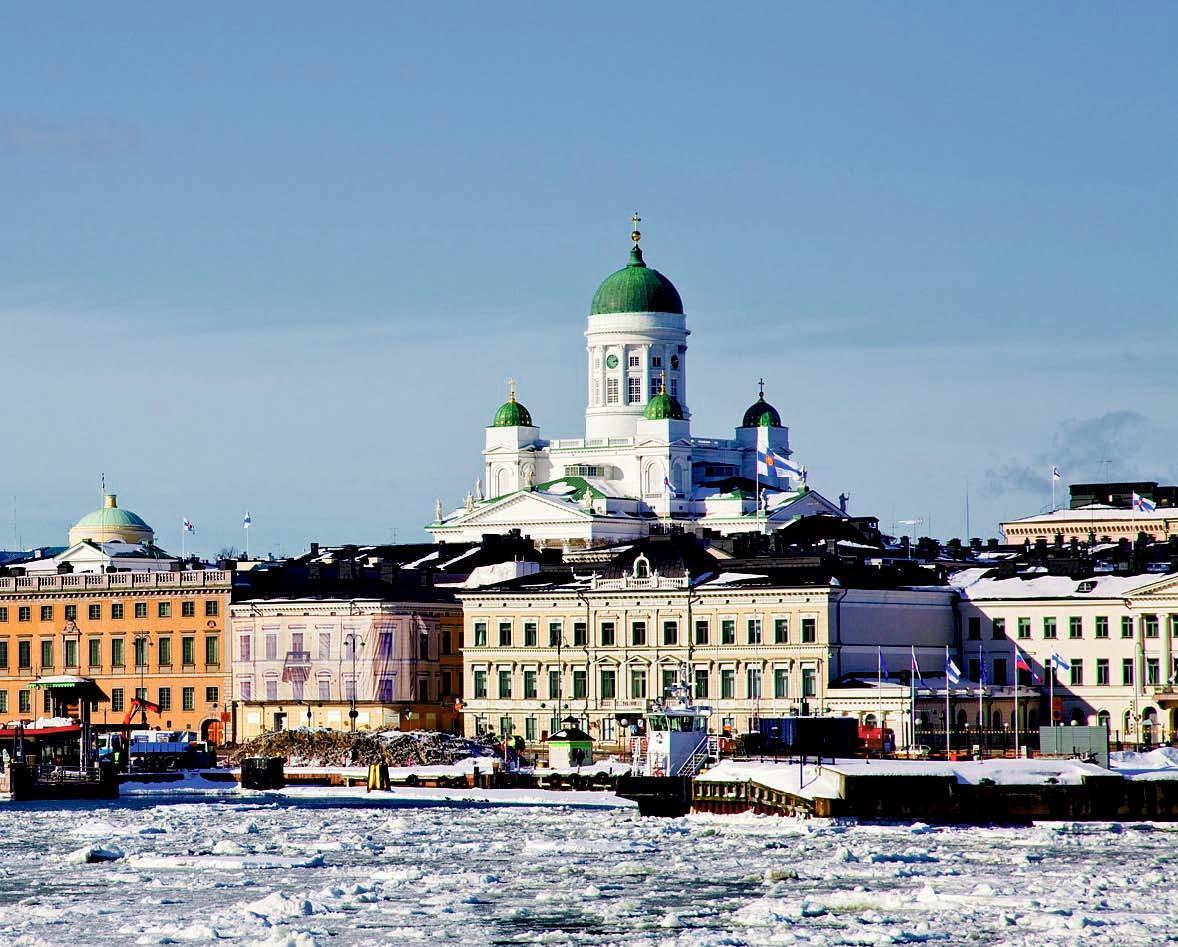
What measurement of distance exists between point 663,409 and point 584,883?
377ft

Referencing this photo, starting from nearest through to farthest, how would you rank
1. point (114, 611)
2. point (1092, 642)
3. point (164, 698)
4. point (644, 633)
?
point (1092, 642)
point (644, 633)
point (164, 698)
point (114, 611)

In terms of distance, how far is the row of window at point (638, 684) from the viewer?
136 meters

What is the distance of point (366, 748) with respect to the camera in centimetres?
13500

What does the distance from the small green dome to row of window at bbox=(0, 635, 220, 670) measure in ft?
140

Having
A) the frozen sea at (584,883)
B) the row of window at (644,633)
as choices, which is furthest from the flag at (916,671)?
the frozen sea at (584,883)

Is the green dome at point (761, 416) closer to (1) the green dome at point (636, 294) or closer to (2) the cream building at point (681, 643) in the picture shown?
(1) the green dome at point (636, 294)

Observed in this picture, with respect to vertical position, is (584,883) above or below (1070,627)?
below

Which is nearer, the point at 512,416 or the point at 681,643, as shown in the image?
the point at 681,643

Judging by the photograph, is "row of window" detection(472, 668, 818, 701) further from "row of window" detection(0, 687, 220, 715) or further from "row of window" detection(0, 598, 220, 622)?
"row of window" detection(0, 598, 220, 622)

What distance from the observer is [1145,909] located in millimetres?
65062

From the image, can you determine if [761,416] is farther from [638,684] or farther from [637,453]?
[638,684]

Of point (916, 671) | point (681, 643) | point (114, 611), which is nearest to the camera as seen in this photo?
point (916, 671)

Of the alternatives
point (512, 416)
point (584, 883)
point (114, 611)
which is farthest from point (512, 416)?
point (584, 883)

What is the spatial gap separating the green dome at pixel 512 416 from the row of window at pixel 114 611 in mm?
42282
